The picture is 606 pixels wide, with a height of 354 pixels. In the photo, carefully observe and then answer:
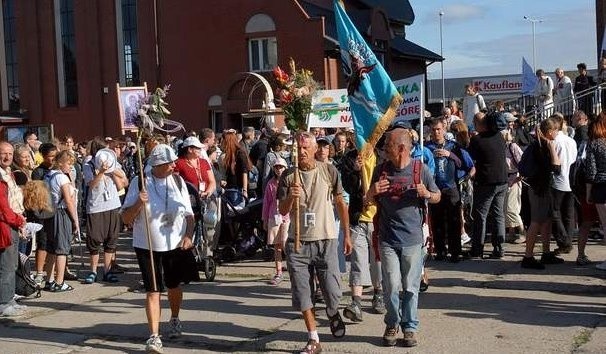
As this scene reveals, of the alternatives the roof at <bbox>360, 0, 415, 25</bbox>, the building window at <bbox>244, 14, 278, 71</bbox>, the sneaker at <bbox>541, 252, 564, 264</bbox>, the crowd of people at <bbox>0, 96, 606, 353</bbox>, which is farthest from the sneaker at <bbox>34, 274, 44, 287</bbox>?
the roof at <bbox>360, 0, 415, 25</bbox>

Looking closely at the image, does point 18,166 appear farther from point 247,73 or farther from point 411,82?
point 247,73

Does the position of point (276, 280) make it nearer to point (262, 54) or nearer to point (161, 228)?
point (161, 228)

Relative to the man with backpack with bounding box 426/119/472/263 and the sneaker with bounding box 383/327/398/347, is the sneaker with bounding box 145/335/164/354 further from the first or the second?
the man with backpack with bounding box 426/119/472/263

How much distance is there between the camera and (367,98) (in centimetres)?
844

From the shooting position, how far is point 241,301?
930 centimetres

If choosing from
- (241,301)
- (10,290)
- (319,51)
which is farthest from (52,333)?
(319,51)

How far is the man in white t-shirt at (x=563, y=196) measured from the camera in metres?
10.7

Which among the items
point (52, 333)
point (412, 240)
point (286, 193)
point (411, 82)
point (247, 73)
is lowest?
point (52, 333)

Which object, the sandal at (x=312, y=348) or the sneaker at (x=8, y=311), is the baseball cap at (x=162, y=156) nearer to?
the sandal at (x=312, y=348)

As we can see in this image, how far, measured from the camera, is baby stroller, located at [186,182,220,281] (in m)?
10.3

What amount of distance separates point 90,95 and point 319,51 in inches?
481

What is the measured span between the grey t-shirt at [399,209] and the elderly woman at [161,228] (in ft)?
6.27

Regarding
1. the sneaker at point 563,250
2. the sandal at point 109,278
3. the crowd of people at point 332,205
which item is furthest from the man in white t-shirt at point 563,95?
the sandal at point 109,278

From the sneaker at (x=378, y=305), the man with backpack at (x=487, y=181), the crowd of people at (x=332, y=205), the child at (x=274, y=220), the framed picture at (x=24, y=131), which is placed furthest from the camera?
the framed picture at (x=24, y=131)
